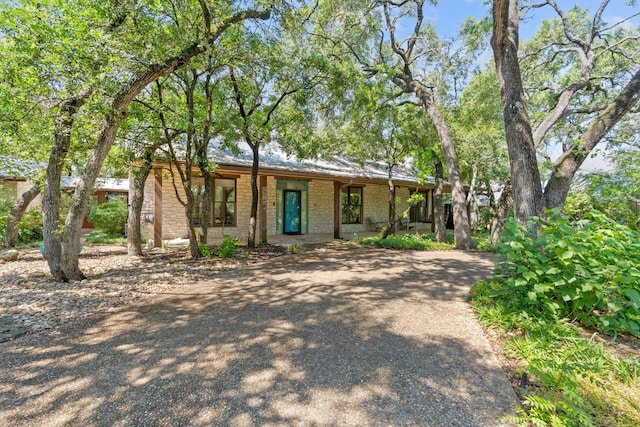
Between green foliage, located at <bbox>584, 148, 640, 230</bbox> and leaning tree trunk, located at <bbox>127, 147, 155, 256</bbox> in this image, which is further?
green foliage, located at <bbox>584, 148, 640, 230</bbox>

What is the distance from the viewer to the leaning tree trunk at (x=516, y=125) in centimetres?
464

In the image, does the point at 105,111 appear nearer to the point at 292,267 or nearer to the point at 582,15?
the point at 292,267

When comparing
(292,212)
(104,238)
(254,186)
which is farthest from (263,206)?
(104,238)

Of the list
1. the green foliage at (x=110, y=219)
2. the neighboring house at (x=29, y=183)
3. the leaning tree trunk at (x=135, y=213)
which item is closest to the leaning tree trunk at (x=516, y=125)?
the leaning tree trunk at (x=135, y=213)

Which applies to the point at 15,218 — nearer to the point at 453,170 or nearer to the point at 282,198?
the point at 282,198

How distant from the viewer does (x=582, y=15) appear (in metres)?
10.2

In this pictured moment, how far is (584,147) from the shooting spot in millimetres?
4773

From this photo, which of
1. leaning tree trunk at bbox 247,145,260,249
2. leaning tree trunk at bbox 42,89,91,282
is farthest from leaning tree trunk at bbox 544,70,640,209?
leaning tree trunk at bbox 42,89,91,282

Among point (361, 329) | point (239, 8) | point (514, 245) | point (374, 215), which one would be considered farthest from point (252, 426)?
point (374, 215)

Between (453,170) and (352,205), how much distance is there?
590 cm

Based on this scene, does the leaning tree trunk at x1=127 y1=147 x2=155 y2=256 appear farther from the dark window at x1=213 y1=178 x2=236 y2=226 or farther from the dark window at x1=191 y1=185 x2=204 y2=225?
the dark window at x1=213 y1=178 x2=236 y2=226

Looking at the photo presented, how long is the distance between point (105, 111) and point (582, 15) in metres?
14.0

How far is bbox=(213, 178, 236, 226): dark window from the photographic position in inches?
428

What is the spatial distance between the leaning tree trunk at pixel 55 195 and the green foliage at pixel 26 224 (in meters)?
4.97
